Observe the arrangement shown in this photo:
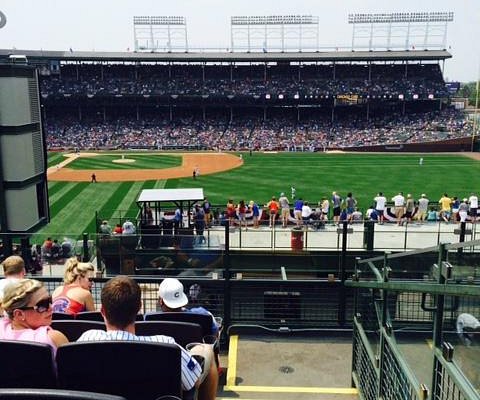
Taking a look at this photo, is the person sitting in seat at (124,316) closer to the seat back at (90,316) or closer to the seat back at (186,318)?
the seat back at (186,318)

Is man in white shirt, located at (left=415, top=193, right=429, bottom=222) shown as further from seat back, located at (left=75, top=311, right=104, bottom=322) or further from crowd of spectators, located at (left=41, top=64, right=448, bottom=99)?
crowd of spectators, located at (left=41, top=64, right=448, bottom=99)

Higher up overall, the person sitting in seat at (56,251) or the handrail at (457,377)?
the handrail at (457,377)

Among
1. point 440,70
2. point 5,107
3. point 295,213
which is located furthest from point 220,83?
point 5,107

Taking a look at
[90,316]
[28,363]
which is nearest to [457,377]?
[28,363]

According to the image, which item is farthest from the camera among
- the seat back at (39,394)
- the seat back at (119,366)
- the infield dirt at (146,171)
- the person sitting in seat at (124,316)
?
the infield dirt at (146,171)

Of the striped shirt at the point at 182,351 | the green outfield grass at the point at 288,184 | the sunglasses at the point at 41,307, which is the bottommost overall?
the green outfield grass at the point at 288,184

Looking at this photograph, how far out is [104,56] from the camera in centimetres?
6850

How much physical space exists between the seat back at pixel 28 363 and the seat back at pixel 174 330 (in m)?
0.95

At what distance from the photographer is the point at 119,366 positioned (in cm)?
260

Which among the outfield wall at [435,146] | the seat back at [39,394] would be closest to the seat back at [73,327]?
the seat back at [39,394]

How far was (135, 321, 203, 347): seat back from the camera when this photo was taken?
3666 millimetres

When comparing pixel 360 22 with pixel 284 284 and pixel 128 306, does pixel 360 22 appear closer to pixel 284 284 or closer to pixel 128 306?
pixel 284 284

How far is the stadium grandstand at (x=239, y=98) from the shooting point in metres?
63.6

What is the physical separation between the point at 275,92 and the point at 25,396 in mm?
67424
